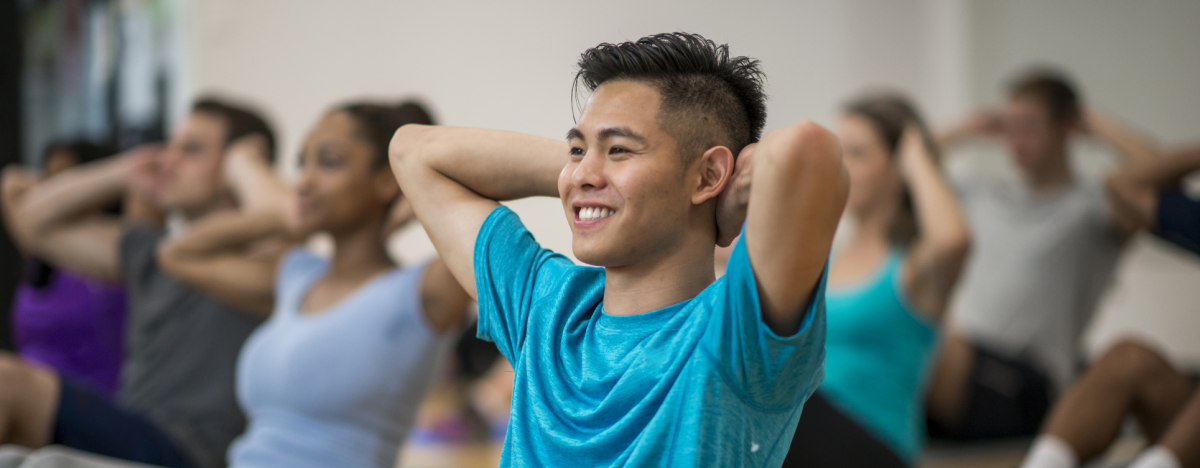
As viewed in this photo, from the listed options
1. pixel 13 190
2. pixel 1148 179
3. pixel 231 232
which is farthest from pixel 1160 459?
pixel 13 190

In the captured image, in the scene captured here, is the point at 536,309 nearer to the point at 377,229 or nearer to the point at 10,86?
the point at 377,229

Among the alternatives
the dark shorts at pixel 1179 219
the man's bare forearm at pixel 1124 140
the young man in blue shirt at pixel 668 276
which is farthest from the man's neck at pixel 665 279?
the man's bare forearm at pixel 1124 140

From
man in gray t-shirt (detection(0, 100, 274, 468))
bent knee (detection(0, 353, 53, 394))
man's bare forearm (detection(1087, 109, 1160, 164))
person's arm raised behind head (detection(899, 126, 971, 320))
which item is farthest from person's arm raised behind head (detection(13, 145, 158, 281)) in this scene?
man's bare forearm (detection(1087, 109, 1160, 164))

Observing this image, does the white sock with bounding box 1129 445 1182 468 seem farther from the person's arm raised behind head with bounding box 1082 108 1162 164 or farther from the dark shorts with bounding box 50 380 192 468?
the dark shorts with bounding box 50 380 192 468

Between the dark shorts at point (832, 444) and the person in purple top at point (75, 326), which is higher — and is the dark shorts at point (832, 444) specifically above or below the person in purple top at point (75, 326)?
above

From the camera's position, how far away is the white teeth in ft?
2.42

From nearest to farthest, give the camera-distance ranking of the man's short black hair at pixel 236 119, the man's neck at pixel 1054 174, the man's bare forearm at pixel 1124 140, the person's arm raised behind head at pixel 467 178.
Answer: the person's arm raised behind head at pixel 467 178 < the man's short black hair at pixel 236 119 < the man's bare forearm at pixel 1124 140 < the man's neck at pixel 1054 174

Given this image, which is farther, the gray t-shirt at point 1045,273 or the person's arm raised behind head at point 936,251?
the gray t-shirt at point 1045,273

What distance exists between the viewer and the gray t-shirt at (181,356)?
5.78 feet

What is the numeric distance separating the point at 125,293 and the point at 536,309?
1.83 metres

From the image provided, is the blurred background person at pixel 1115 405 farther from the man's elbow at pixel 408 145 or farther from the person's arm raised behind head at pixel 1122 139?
the man's elbow at pixel 408 145

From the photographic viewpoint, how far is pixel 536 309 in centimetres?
82

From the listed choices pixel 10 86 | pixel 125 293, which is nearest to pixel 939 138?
pixel 125 293

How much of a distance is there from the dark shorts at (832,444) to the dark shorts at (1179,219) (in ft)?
3.00
